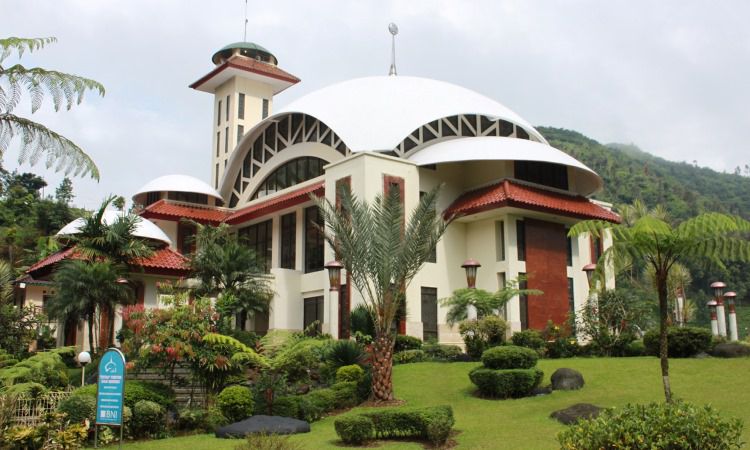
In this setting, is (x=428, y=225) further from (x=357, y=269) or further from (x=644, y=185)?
(x=644, y=185)

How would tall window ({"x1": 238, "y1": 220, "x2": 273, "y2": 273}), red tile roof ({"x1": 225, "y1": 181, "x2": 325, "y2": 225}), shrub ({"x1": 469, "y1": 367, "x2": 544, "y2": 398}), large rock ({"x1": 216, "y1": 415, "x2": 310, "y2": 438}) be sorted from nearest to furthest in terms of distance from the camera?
large rock ({"x1": 216, "y1": 415, "x2": 310, "y2": 438}), shrub ({"x1": 469, "y1": 367, "x2": 544, "y2": 398}), red tile roof ({"x1": 225, "y1": 181, "x2": 325, "y2": 225}), tall window ({"x1": 238, "y1": 220, "x2": 273, "y2": 273})

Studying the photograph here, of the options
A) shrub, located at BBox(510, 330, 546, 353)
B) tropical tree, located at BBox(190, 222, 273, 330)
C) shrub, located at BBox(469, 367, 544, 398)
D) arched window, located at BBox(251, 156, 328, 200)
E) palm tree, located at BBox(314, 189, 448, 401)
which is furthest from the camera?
arched window, located at BBox(251, 156, 328, 200)

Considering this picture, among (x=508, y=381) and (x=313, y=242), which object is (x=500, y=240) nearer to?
(x=313, y=242)

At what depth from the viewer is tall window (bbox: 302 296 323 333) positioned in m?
29.5

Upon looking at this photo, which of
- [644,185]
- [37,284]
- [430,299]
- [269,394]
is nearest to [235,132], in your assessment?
[37,284]

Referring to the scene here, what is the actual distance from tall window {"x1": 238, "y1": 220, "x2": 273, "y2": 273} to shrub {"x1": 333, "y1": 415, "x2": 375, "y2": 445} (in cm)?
1988

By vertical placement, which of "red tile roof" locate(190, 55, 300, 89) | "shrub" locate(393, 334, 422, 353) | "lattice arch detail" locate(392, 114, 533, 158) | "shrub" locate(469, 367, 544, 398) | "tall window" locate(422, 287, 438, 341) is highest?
"red tile roof" locate(190, 55, 300, 89)

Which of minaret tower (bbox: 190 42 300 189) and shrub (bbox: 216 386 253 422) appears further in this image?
minaret tower (bbox: 190 42 300 189)

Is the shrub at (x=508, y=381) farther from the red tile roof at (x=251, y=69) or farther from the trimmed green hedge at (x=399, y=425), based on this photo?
the red tile roof at (x=251, y=69)

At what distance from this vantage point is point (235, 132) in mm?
42812

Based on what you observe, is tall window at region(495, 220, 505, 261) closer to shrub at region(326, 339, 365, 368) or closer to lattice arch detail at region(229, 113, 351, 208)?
lattice arch detail at region(229, 113, 351, 208)

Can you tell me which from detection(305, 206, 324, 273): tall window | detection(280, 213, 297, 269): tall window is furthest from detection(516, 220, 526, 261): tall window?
detection(280, 213, 297, 269): tall window

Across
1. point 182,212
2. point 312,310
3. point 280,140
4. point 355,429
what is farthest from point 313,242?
point 355,429

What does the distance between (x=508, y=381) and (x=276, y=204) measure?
54.0 ft
